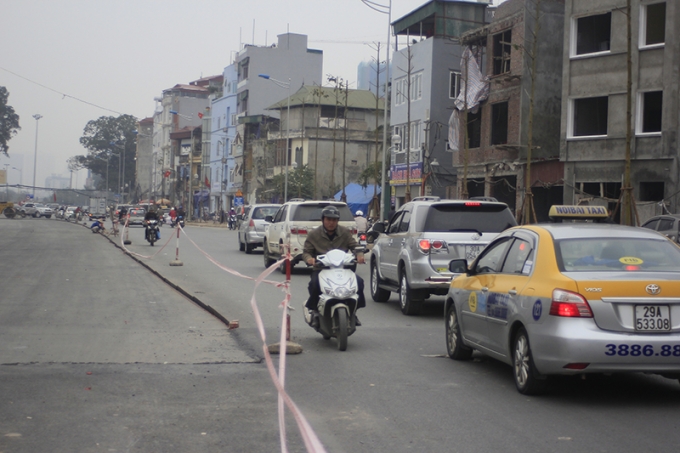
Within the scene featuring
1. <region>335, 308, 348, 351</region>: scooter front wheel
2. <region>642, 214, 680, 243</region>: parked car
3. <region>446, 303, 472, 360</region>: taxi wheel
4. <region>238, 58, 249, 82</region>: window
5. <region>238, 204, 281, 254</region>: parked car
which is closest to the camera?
<region>446, 303, 472, 360</region>: taxi wheel

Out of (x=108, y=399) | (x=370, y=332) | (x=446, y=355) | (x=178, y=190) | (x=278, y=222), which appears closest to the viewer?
(x=108, y=399)

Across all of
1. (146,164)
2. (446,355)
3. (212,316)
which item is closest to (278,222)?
(212,316)

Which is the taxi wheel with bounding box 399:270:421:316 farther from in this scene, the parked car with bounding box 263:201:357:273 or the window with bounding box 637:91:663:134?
the window with bounding box 637:91:663:134

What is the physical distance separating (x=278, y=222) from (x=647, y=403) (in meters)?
17.4

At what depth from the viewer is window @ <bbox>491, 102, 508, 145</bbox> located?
43.2 metres

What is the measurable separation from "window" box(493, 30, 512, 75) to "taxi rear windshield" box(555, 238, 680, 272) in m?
35.5

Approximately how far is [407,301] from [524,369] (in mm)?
6417

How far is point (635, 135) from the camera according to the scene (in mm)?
32969

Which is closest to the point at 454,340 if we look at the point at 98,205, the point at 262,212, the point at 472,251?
the point at 472,251

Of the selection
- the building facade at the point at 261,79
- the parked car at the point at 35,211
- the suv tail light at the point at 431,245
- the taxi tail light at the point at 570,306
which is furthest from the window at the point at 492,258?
the parked car at the point at 35,211

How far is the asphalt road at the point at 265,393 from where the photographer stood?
615 cm

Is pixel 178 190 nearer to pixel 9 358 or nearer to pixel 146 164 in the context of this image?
pixel 146 164

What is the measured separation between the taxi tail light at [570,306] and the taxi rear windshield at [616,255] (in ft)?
1.21

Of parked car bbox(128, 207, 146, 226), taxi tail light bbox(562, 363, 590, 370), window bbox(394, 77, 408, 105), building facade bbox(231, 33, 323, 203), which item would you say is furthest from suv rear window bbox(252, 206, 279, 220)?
building facade bbox(231, 33, 323, 203)
